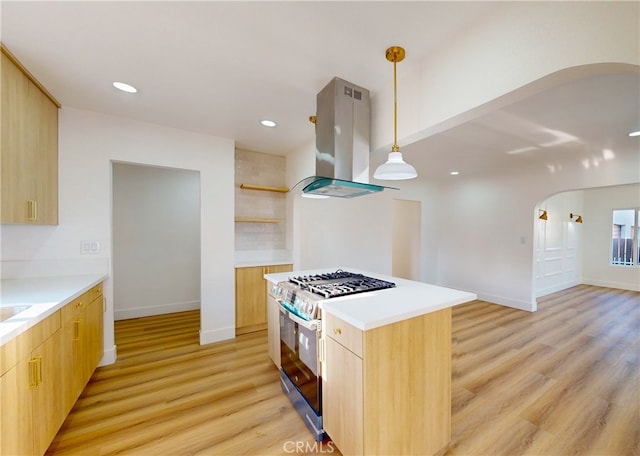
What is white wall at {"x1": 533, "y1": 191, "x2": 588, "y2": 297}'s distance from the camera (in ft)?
16.7

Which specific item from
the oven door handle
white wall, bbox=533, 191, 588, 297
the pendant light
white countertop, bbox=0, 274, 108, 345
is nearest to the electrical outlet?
white countertop, bbox=0, 274, 108, 345

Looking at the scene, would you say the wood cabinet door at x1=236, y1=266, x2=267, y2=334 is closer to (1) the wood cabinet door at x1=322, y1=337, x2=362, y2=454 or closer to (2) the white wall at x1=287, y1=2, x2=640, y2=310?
(2) the white wall at x1=287, y1=2, x2=640, y2=310

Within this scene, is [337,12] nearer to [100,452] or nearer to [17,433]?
[17,433]

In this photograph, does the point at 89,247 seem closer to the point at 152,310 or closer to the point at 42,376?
the point at 42,376

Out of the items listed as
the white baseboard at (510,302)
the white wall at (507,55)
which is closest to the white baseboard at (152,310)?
the white wall at (507,55)

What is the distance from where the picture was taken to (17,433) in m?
1.19

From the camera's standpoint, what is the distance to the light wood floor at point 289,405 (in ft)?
5.31

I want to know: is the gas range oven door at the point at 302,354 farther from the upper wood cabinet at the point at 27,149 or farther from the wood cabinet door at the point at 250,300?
the upper wood cabinet at the point at 27,149

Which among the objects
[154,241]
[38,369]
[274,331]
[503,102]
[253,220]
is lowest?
[274,331]

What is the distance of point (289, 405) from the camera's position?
77.6 inches

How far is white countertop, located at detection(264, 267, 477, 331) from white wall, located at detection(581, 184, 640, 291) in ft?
22.5

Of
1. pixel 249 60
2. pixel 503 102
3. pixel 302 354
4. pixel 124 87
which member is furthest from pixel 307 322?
pixel 124 87

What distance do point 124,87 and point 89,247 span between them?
5.14 ft

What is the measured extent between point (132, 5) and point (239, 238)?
8.87 ft
